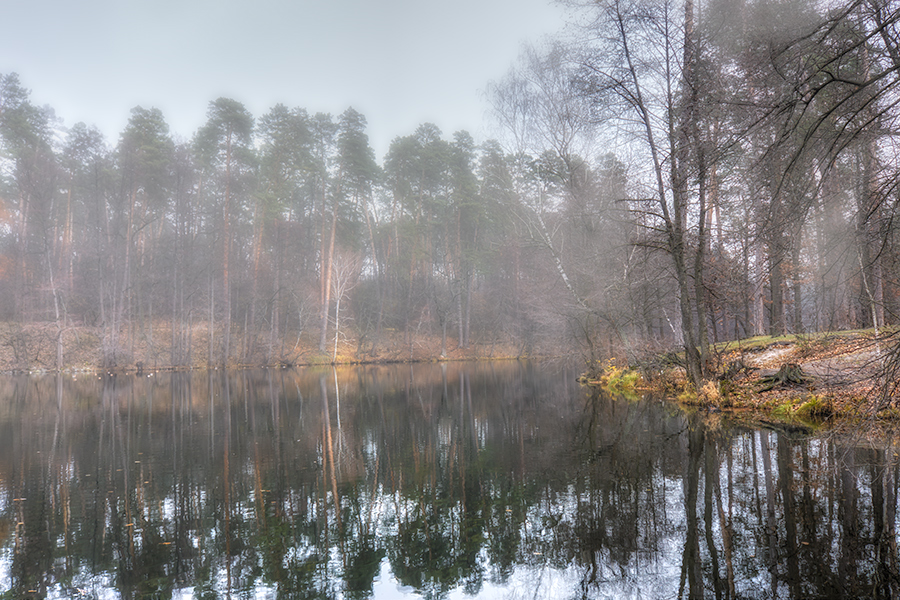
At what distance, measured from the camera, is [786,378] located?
34.2ft

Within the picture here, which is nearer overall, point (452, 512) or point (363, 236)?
point (452, 512)

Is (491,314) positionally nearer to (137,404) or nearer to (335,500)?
(137,404)

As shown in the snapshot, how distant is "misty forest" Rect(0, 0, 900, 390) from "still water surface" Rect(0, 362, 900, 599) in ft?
18.7

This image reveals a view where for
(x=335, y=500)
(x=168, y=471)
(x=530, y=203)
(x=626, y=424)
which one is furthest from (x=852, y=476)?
(x=530, y=203)

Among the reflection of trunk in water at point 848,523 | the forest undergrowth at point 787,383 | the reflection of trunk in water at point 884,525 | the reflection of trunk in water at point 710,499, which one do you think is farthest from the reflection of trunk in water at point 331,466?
the forest undergrowth at point 787,383

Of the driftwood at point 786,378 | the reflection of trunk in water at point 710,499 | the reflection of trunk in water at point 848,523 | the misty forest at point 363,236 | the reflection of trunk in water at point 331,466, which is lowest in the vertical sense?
the reflection of trunk in water at point 331,466

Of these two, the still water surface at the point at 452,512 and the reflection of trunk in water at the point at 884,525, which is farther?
the still water surface at the point at 452,512

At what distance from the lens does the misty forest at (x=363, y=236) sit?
1625cm

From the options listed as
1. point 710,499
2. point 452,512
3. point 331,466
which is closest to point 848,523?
point 710,499

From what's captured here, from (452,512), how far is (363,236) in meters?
38.6

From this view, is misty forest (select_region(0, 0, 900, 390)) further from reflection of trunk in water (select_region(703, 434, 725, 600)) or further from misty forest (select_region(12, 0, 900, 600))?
reflection of trunk in water (select_region(703, 434, 725, 600))

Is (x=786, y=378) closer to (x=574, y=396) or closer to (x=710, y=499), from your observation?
(x=574, y=396)

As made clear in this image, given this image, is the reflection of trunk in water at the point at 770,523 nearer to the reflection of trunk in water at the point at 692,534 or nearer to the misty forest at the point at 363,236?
the reflection of trunk in water at the point at 692,534

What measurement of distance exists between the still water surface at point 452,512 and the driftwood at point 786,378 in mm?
2035
